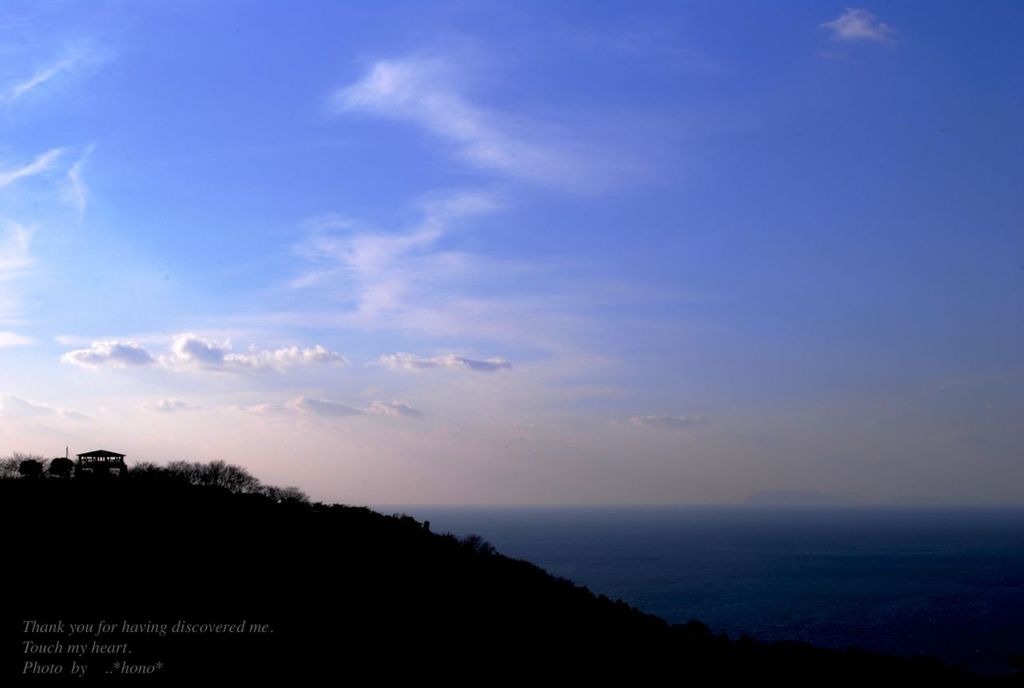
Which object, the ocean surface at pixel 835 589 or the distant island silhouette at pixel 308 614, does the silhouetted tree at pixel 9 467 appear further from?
the ocean surface at pixel 835 589

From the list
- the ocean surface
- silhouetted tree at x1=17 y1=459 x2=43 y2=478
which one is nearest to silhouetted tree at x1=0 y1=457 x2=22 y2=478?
silhouetted tree at x1=17 y1=459 x2=43 y2=478

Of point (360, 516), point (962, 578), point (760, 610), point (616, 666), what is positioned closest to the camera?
point (616, 666)

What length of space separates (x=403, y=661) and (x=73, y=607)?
8420 mm

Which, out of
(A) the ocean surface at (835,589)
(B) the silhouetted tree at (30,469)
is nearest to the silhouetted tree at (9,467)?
(B) the silhouetted tree at (30,469)

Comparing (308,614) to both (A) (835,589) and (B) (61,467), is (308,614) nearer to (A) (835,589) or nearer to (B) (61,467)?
(B) (61,467)

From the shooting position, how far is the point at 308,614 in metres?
21.6

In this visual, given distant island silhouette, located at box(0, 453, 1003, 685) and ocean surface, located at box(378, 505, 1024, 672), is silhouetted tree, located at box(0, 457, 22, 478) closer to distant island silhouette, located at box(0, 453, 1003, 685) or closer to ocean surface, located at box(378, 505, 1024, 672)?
distant island silhouette, located at box(0, 453, 1003, 685)

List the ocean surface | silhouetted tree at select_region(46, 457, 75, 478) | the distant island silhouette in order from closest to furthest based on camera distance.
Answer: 1. the distant island silhouette
2. silhouetted tree at select_region(46, 457, 75, 478)
3. the ocean surface

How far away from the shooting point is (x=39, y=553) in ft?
77.1

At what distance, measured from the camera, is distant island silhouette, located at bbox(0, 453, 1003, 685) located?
61.4ft

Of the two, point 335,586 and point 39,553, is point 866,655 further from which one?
point 39,553

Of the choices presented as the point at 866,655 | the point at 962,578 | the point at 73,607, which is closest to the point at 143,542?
the point at 73,607

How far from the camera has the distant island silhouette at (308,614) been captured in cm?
1872

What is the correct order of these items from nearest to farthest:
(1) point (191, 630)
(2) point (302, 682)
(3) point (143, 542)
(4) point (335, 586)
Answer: (2) point (302, 682) → (1) point (191, 630) → (4) point (335, 586) → (3) point (143, 542)
